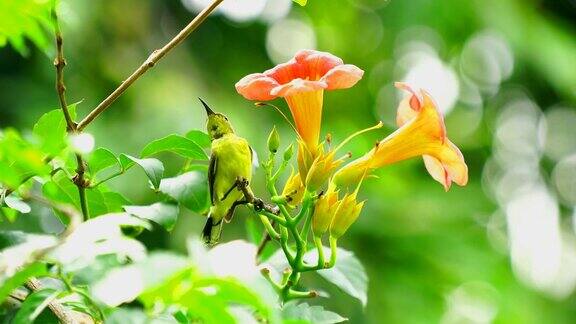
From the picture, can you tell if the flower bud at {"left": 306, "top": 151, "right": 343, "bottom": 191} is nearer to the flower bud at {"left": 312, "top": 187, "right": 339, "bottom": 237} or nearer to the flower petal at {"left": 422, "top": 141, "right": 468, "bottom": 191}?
the flower bud at {"left": 312, "top": 187, "right": 339, "bottom": 237}

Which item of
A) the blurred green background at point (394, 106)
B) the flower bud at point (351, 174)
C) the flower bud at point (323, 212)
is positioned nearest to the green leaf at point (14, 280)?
the flower bud at point (323, 212)

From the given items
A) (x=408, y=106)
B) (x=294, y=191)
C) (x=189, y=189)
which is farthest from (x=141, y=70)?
(x=408, y=106)

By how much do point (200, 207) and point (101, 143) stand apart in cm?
415

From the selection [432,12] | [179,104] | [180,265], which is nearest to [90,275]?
[180,265]

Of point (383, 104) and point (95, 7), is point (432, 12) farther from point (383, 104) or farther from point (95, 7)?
point (95, 7)

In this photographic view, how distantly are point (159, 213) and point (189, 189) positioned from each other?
0.29 feet

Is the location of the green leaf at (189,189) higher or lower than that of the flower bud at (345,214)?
higher

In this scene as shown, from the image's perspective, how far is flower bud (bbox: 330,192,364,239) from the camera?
65.9 inches

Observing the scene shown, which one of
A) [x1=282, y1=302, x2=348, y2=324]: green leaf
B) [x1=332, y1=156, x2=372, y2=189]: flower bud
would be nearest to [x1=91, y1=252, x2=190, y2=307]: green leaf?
[x1=282, y1=302, x2=348, y2=324]: green leaf

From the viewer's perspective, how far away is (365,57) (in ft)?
24.7

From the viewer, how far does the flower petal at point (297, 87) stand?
1587 millimetres

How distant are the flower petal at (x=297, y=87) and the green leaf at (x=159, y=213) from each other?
1.08ft

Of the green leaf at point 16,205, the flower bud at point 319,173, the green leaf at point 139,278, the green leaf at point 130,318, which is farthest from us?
the flower bud at point 319,173

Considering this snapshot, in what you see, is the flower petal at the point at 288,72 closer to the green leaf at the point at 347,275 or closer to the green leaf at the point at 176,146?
the green leaf at the point at 176,146
